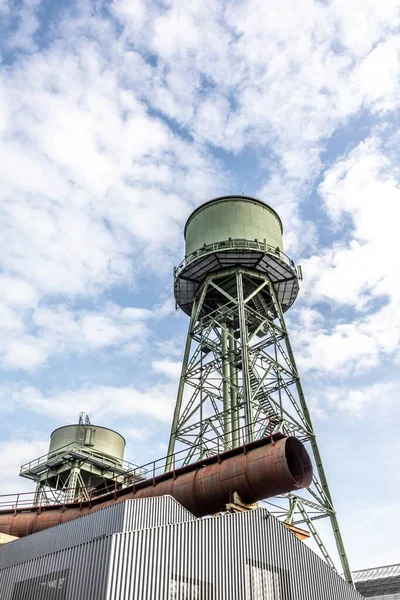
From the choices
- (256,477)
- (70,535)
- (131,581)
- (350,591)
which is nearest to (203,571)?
(131,581)

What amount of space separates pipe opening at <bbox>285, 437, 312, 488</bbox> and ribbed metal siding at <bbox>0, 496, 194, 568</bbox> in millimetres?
4248

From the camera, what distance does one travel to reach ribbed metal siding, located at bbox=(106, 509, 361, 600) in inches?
624

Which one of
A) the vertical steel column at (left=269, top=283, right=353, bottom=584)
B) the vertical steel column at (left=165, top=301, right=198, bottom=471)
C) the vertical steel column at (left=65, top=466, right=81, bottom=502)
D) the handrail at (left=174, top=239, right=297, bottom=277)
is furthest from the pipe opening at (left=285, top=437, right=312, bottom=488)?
the vertical steel column at (left=65, top=466, right=81, bottom=502)

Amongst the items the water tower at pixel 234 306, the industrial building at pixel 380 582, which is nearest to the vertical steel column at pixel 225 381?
the water tower at pixel 234 306

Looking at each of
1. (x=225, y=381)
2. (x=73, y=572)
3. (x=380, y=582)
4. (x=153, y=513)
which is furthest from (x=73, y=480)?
(x=380, y=582)

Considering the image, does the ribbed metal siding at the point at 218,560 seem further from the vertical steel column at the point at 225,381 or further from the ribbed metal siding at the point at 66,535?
the vertical steel column at the point at 225,381

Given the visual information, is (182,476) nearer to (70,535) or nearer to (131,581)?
(70,535)

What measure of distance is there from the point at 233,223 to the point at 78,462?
20591 millimetres

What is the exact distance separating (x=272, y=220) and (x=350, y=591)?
74.4 feet

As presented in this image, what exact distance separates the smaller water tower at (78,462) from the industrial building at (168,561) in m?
17.4

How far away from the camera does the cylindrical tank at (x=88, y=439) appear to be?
4275 centimetres

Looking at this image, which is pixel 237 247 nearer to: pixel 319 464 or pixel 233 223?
pixel 233 223

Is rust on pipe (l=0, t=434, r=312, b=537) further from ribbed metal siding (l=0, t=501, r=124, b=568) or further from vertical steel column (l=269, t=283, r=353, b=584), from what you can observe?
vertical steel column (l=269, t=283, r=353, b=584)

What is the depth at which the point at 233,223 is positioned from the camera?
36.8 m
